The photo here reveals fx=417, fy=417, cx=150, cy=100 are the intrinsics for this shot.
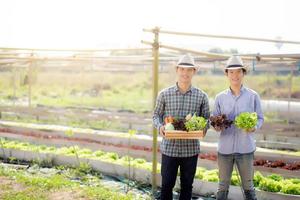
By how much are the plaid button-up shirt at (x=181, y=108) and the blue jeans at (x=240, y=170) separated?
12.1 inches

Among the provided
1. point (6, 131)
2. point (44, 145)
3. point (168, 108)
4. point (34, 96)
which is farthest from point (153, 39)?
point (34, 96)

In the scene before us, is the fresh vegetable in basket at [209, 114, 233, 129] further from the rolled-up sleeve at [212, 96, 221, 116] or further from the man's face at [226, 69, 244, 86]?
the man's face at [226, 69, 244, 86]

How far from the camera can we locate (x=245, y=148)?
4.17 metres

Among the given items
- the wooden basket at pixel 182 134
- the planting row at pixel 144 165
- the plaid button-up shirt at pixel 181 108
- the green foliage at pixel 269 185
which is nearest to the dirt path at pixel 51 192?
the planting row at pixel 144 165

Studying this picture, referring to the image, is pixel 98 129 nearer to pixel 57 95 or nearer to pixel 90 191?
pixel 90 191

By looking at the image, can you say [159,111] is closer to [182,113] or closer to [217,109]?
[182,113]

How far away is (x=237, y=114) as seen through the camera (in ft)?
13.8

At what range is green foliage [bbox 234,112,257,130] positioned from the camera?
3.93 meters

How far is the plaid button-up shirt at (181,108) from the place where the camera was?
425cm

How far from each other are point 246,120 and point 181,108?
704 mm

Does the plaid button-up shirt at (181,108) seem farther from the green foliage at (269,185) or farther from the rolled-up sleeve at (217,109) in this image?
the green foliage at (269,185)

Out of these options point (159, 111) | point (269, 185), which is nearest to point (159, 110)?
point (159, 111)

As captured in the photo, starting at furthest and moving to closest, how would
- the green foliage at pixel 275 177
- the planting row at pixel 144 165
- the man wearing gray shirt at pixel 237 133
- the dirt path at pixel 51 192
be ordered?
1. the green foliage at pixel 275 177
2. the planting row at pixel 144 165
3. the dirt path at pixel 51 192
4. the man wearing gray shirt at pixel 237 133

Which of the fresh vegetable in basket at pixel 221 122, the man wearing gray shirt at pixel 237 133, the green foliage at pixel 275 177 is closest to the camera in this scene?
the fresh vegetable in basket at pixel 221 122
